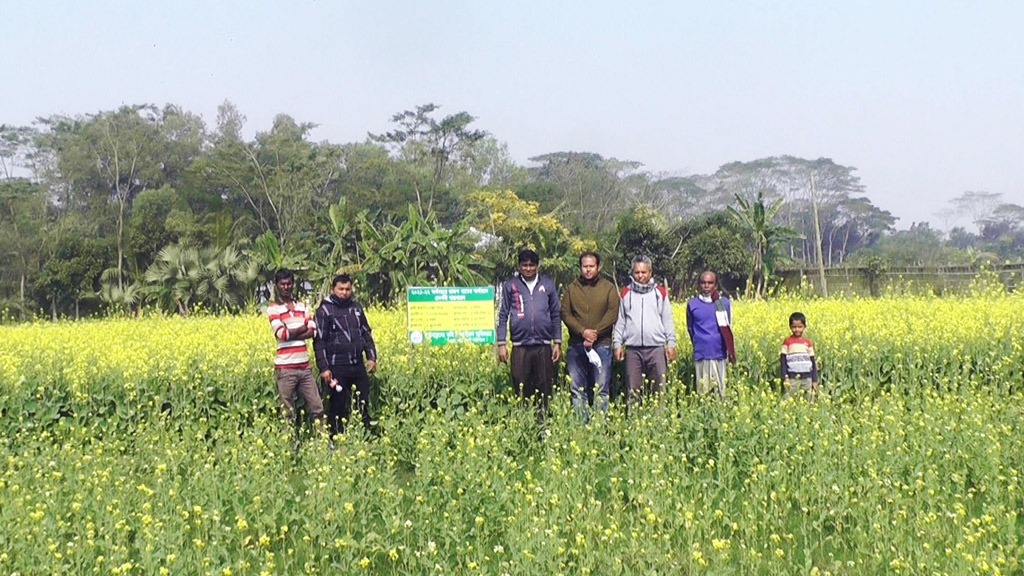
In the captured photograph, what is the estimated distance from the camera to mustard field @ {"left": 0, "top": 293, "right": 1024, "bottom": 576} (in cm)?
411

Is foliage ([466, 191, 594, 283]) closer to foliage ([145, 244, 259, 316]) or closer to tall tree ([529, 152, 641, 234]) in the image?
tall tree ([529, 152, 641, 234])

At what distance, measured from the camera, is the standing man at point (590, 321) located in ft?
22.9

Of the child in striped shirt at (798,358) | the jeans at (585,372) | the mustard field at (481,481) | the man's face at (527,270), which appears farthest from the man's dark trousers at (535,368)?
the child in striped shirt at (798,358)

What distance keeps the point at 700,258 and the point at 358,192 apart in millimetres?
16458

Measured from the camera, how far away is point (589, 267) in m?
6.93

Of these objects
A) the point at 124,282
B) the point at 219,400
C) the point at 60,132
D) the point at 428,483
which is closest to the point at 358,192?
the point at 124,282

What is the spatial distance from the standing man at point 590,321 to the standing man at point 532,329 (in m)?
0.14

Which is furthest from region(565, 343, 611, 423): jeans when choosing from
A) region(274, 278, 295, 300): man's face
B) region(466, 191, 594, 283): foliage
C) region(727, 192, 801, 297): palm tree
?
region(466, 191, 594, 283): foliage

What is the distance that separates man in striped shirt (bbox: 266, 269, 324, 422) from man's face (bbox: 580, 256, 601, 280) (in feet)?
7.46

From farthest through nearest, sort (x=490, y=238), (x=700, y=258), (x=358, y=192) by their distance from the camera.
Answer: (x=358, y=192) → (x=490, y=238) → (x=700, y=258)

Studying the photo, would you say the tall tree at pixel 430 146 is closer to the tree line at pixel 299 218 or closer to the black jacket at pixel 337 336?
the tree line at pixel 299 218

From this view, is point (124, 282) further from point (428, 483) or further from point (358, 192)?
point (428, 483)

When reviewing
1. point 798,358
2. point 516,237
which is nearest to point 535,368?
point 798,358

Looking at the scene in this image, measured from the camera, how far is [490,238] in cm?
3291
